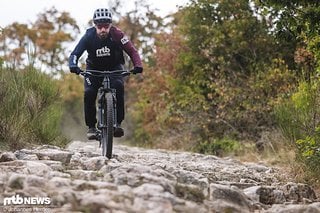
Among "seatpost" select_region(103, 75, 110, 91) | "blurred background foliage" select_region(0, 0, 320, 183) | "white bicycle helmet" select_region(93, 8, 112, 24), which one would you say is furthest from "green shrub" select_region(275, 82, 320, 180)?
"white bicycle helmet" select_region(93, 8, 112, 24)

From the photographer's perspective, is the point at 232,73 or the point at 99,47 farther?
the point at 232,73

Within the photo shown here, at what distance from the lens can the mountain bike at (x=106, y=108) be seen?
23.7 feet

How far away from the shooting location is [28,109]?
31.4ft

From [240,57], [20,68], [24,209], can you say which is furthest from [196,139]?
[24,209]

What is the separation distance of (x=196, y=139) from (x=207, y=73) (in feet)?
6.98

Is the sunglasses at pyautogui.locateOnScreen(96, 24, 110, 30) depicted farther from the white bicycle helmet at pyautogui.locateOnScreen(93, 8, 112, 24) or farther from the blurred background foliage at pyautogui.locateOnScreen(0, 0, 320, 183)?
the blurred background foliage at pyautogui.locateOnScreen(0, 0, 320, 183)

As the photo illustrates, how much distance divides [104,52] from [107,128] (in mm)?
972

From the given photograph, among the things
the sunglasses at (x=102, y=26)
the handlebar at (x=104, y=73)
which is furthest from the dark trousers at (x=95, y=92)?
the sunglasses at (x=102, y=26)

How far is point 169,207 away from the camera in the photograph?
3951mm

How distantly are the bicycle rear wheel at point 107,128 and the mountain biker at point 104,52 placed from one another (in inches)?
6.4

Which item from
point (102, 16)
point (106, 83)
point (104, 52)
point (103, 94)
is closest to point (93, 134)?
point (103, 94)

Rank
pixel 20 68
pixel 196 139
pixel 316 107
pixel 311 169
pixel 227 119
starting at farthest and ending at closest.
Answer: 1. pixel 196 139
2. pixel 227 119
3. pixel 20 68
4. pixel 316 107
5. pixel 311 169

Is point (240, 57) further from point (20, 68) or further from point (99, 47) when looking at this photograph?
point (99, 47)

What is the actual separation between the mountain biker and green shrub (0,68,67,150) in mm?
1306
